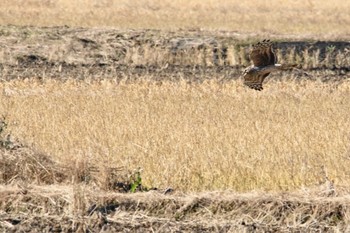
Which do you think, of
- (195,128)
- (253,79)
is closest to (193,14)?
(195,128)

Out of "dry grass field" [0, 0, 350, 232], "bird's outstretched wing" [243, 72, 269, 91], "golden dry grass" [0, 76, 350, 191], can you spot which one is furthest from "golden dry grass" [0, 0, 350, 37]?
"bird's outstretched wing" [243, 72, 269, 91]

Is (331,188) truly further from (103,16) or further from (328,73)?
(103,16)

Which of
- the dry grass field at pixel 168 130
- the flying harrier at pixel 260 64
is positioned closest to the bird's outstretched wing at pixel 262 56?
the flying harrier at pixel 260 64

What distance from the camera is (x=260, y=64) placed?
7762 mm

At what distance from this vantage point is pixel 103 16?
107 ft

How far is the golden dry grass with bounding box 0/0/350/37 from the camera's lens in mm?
29250

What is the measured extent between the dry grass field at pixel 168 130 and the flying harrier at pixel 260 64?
2.83ft

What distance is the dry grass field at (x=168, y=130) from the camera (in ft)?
26.5

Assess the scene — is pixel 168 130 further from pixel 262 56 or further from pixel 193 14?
pixel 193 14

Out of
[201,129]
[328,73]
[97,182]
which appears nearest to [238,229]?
[97,182]

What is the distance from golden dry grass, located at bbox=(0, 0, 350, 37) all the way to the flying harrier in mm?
19200

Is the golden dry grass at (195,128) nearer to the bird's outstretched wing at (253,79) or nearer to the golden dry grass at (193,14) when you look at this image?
the bird's outstretched wing at (253,79)

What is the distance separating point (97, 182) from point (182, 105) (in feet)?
19.8

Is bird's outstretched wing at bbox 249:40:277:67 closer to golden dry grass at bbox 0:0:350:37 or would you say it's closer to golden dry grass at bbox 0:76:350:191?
golden dry grass at bbox 0:76:350:191
